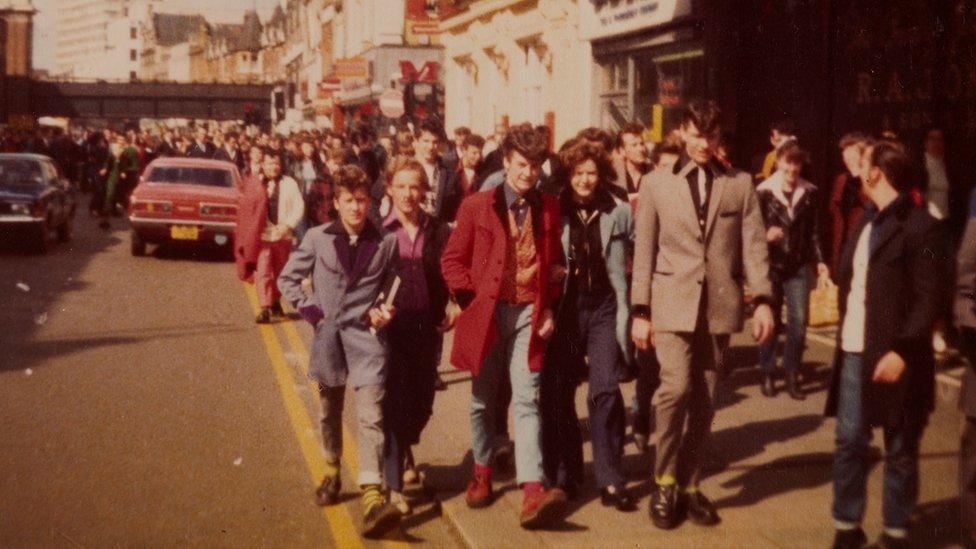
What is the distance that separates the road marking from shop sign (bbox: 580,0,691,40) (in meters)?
8.18

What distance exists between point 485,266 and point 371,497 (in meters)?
1.20

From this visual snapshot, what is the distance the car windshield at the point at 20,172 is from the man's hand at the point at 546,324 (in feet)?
56.2

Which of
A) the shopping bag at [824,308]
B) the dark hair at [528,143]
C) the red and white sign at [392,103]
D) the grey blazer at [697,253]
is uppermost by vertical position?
the red and white sign at [392,103]

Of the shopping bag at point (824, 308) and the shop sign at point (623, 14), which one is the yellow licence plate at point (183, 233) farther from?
the shopping bag at point (824, 308)

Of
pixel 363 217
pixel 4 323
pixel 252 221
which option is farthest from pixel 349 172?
pixel 4 323

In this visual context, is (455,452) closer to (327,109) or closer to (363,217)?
(363,217)

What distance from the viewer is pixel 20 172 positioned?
886 inches

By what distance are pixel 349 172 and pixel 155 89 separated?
4219 inches

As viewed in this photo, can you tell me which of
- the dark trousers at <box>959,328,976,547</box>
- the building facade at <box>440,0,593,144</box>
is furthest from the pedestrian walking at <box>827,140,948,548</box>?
the building facade at <box>440,0,593,144</box>

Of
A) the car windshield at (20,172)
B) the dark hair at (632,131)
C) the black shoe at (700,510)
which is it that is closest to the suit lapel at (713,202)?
the black shoe at (700,510)

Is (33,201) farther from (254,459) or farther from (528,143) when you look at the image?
(528,143)

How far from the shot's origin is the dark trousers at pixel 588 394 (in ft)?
22.7

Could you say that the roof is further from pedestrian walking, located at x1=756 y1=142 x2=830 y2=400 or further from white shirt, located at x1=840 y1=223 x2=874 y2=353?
white shirt, located at x1=840 y1=223 x2=874 y2=353

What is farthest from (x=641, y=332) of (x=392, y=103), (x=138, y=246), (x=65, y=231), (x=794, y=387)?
(x=392, y=103)
